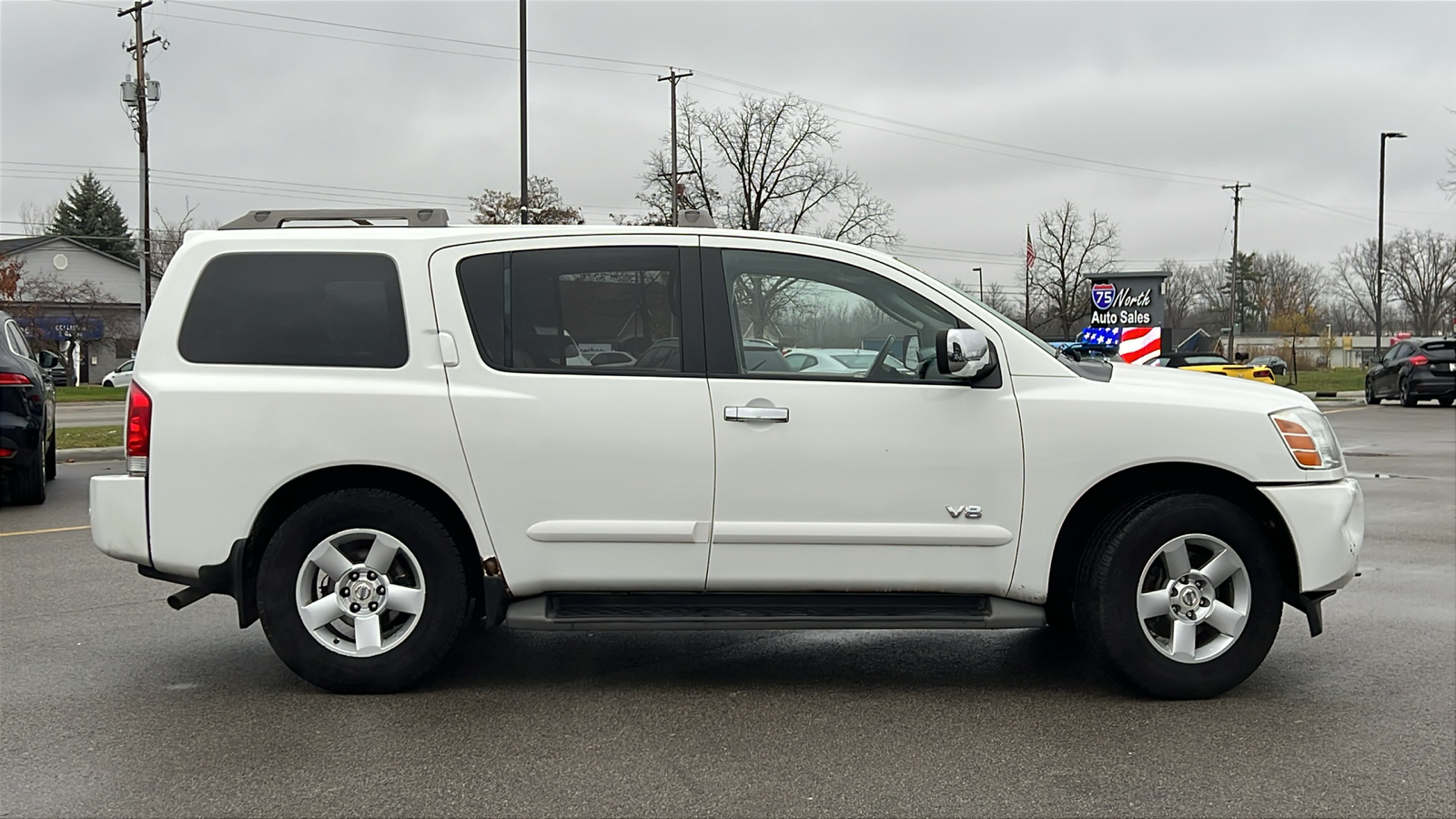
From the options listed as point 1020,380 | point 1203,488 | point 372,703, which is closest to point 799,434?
point 1020,380

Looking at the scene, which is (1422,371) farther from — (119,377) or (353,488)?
(119,377)

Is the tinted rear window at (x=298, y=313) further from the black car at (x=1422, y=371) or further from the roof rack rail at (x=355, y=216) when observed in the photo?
the black car at (x=1422, y=371)

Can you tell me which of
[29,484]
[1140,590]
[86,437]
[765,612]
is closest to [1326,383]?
[86,437]

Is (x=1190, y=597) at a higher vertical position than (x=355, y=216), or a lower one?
lower

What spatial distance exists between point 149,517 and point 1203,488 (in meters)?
4.16

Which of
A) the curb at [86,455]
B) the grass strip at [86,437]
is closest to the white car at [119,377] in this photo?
the grass strip at [86,437]

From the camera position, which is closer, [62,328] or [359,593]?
[359,593]

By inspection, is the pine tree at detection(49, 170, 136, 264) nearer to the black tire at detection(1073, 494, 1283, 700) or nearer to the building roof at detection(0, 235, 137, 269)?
the building roof at detection(0, 235, 137, 269)

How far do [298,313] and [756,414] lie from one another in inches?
73.9

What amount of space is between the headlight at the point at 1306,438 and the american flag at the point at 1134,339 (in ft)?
35.6

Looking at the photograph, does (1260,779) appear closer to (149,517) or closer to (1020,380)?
(1020,380)

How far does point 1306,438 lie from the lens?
4.95m

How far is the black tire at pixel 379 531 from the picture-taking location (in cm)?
487

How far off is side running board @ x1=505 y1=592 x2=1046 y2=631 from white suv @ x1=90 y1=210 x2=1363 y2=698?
1cm
